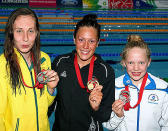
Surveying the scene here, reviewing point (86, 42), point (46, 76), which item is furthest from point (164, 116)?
point (46, 76)

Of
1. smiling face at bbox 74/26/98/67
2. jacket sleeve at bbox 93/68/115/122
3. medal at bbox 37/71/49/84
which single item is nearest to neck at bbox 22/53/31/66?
medal at bbox 37/71/49/84

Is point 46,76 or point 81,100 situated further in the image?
point 81,100

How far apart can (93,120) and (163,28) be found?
7191 millimetres

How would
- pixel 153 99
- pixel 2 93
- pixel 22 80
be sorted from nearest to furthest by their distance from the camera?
1. pixel 2 93
2. pixel 22 80
3. pixel 153 99

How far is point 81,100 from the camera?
5.76ft

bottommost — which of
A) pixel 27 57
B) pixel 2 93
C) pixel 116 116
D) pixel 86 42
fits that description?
pixel 116 116

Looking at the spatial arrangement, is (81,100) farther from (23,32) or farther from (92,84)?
(23,32)

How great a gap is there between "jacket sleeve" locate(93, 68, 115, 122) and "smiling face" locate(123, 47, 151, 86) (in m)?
0.18

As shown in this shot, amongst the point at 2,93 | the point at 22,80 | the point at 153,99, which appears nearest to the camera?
the point at 2,93

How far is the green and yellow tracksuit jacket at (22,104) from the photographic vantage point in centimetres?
148

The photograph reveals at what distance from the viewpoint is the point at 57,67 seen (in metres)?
1.85

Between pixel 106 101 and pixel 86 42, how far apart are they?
1.79 ft

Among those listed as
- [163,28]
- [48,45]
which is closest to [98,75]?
[48,45]

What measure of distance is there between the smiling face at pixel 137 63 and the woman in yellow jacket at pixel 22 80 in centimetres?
66
